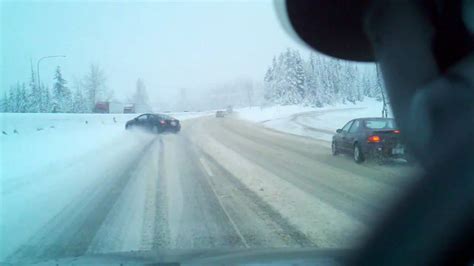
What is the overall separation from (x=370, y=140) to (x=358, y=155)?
0.63 metres

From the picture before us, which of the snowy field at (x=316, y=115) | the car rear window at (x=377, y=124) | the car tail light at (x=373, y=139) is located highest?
the car rear window at (x=377, y=124)

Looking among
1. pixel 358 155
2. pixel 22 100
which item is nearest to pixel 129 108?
pixel 22 100

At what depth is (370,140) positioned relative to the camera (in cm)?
→ 1403

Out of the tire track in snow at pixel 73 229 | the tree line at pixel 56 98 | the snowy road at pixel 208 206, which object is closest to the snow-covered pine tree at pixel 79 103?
the tree line at pixel 56 98

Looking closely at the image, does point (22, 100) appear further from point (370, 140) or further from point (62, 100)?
point (370, 140)

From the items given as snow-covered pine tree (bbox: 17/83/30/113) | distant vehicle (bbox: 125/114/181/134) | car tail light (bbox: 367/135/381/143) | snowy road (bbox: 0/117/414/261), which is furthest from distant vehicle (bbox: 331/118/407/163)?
snow-covered pine tree (bbox: 17/83/30/113)

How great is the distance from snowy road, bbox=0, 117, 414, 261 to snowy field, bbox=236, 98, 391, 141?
6.31m

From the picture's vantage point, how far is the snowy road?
6242 millimetres

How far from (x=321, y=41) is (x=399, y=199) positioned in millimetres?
2450

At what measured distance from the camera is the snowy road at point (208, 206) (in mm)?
6242

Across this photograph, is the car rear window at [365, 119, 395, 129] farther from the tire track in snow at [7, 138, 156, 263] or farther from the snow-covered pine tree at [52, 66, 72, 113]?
the snow-covered pine tree at [52, 66, 72, 113]

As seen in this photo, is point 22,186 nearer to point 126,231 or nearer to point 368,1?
point 126,231

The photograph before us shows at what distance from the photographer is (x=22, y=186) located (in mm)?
11023

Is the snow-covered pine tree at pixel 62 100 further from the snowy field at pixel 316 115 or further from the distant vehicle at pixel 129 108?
the snowy field at pixel 316 115
